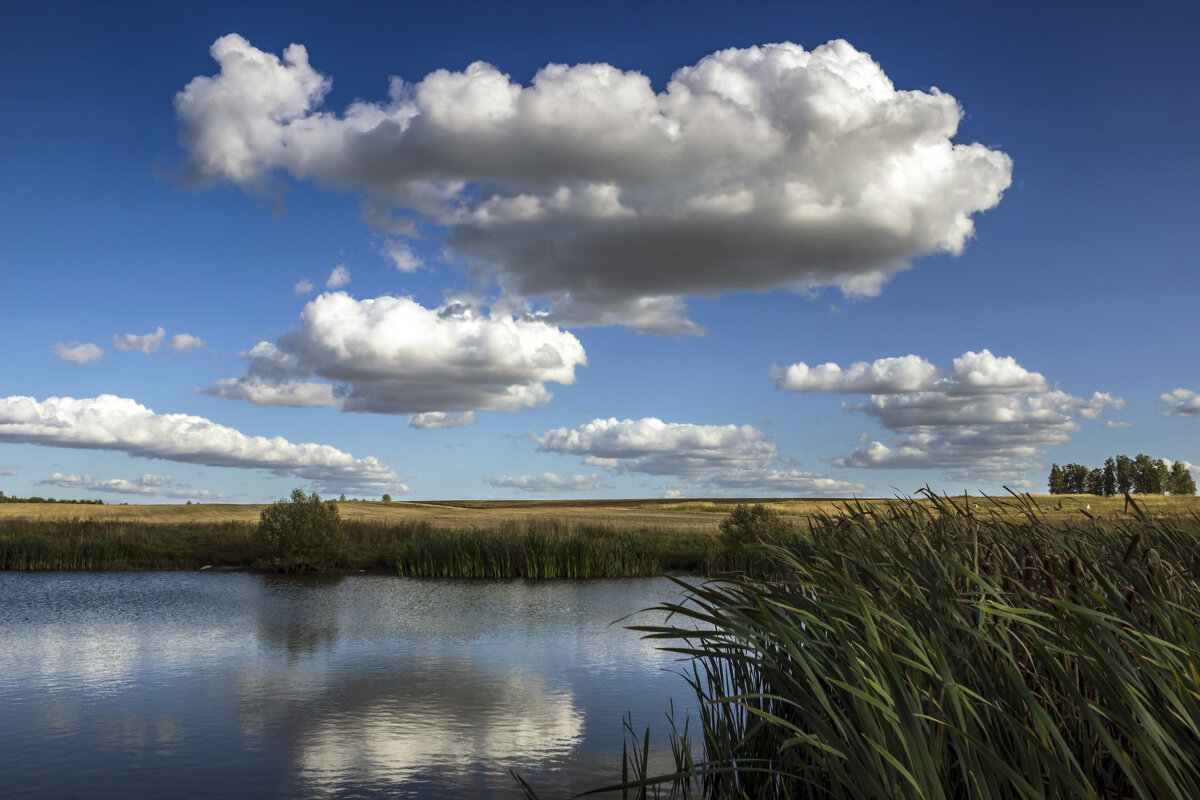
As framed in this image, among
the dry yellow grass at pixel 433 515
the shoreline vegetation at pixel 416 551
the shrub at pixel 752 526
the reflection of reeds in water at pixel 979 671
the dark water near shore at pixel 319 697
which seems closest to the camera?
the reflection of reeds in water at pixel 979 671

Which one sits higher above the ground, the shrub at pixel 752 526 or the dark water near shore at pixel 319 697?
the shrub at pixel 752 526

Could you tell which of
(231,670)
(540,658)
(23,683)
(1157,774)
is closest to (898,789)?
(1157,774)

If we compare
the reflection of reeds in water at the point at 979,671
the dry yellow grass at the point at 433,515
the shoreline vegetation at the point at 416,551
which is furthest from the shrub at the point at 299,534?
the reflection of reeds in water at the point at 979,671

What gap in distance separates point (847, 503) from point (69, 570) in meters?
27.4

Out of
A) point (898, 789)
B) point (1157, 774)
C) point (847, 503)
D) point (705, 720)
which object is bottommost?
point (705, 720)

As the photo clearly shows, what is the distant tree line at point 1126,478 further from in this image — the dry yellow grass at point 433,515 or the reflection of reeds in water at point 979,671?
the reflection of reeds in water at point 979,671

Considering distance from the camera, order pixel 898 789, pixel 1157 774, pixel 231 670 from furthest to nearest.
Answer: pixel 231 670 → pixel 898 789 → pixel 1157 774

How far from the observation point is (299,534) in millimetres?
24953

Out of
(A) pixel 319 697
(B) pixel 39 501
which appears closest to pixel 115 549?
(A) pixel 319 697

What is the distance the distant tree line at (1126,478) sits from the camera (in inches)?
3959

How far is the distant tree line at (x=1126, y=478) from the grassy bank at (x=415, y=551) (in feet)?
300

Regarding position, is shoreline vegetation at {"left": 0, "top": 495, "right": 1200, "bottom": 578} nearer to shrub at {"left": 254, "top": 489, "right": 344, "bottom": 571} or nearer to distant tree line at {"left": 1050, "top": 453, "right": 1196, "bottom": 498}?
shrub at {"left": 254, "top": 489, "right": 344, "bottom": 571}

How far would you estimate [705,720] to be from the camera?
16.2ft

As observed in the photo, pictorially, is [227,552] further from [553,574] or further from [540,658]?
[540,658]
